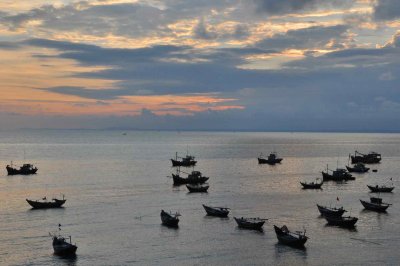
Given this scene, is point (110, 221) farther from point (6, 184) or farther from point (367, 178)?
point (367, 178)

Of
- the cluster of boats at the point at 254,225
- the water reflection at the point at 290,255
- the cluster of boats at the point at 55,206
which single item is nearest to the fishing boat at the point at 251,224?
the cluster of boats at the point at 254,225

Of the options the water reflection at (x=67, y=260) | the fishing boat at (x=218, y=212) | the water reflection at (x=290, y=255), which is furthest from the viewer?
the fishing boat at (x=218, y=212)

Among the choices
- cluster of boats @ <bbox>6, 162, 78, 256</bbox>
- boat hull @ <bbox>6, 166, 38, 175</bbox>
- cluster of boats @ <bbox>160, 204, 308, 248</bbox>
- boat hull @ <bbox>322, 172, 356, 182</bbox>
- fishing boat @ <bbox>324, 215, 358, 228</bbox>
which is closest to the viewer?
cluster of boats @ <bbox>6, 162, 78, 256</bbox>

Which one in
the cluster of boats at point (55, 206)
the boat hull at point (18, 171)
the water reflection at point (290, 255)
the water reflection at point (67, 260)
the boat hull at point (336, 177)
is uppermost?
the boat hull at point (336, 177)

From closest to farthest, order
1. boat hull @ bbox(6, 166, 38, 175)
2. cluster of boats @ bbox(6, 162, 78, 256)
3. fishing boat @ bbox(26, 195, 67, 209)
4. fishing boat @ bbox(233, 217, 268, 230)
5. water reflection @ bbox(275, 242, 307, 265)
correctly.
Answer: water reflection @ bbox(275, 242, 307, 265)
cluster of boats @ bbox(6, 162, 78, 256)
fishing boat @ bbox(233, 217, 268, 230)
fishing boat @ bbox(26, 195, 67, 209)
boat hull @ bbox(6, 166, 38, 175)

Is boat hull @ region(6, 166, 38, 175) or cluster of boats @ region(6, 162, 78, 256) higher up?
boat hull @ region(6, 166, 38, 175)

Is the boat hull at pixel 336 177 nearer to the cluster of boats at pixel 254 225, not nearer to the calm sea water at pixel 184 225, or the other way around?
the calm sea water at pixel 184 225

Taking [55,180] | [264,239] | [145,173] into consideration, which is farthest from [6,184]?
[264,239]

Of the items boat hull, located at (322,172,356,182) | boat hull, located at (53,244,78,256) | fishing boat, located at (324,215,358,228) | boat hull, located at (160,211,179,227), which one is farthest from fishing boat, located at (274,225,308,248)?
boat hull, located at (322,172,356,182)

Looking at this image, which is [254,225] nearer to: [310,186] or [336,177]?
[310,186]

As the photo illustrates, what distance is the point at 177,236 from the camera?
76500 millimetres

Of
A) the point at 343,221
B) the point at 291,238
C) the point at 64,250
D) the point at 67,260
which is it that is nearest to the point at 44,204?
the point at 64,250

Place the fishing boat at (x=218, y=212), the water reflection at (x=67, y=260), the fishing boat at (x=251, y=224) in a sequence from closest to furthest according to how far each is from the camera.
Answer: the water reflection at (x=67, y=260) → the fishing boat at (x=251, y=224) → the fishing boat at (x=218, y=212)

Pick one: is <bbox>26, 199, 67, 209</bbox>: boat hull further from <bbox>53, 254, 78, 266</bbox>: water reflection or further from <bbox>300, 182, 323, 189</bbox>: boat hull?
<bbox>300, 182, 323, 189</bbox>: boat hull
